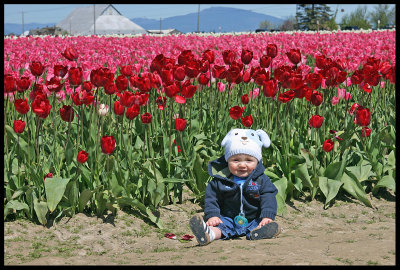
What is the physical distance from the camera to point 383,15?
95.4m

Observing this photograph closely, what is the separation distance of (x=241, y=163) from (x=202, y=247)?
2.18ft

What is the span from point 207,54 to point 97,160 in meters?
1.46

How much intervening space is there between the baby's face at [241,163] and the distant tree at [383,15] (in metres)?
93.0

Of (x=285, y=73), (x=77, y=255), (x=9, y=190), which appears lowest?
(x=77, y=255)

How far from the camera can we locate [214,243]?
3.88 metres

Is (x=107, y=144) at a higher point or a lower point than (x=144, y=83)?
lower

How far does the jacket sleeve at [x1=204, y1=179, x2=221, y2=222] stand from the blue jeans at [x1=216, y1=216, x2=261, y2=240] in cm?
8

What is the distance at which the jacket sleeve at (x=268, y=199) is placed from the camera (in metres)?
4.07

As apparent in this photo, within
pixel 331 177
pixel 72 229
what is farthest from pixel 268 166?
pixel 72 229

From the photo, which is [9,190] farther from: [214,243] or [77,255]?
[214,243]

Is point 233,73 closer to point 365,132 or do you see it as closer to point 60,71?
point 365,132

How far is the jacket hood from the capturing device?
4164 mm

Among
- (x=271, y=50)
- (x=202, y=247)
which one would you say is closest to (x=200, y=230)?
(x=202, y=247)

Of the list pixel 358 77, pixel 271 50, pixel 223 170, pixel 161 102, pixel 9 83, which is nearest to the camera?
pixel 223 170
